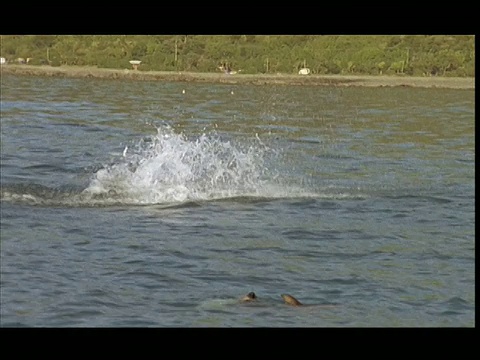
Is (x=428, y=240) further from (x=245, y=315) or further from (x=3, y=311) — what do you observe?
(x=3, y=311)

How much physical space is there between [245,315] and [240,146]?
14.7m

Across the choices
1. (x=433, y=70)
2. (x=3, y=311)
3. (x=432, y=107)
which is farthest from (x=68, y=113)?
(x=433, y=70)

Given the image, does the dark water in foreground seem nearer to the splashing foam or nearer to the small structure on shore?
the splashing foam

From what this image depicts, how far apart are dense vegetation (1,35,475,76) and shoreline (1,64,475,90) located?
165cm

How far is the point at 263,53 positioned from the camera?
198 ft

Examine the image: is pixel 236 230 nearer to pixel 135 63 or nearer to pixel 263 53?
pixel 135 63

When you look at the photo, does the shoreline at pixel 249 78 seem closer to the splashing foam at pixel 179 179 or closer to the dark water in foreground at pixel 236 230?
the dark water in foreground at pixel 236 230

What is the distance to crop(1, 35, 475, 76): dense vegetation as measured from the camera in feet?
188

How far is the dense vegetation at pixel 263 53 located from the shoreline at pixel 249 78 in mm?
1651

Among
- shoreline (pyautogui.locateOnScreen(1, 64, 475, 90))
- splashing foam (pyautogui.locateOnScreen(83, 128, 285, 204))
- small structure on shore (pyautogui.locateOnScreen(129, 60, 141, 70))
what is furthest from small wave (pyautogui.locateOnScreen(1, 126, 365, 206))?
small structure on shore (pyautogui.locateOnScreen(129, 60, 141, 70))

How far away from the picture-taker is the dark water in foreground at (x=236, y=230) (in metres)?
8.51

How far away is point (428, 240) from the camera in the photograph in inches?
470

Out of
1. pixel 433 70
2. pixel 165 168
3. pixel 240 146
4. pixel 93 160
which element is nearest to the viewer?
pixel 165 168

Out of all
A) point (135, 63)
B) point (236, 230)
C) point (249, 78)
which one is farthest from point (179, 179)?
point (135, 63)
